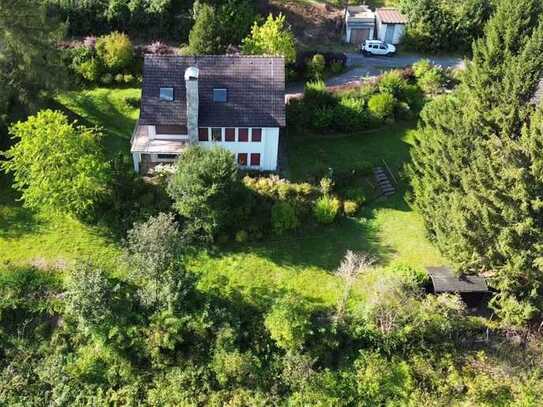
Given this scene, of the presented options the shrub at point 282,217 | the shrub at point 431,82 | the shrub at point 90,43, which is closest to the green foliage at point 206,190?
the shrub at point 282,217

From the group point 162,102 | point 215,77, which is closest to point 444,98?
point 215,77

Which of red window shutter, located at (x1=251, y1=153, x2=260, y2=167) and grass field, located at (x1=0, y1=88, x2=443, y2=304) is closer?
grass field, located at (x1=0, y1=88, x2=443, y2=304)

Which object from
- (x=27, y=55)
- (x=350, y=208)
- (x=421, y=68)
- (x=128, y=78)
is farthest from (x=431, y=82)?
(x=27, y=55)

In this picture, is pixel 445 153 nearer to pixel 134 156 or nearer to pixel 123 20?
pixel 134 156

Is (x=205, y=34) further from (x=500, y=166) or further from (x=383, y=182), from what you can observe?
(x=500, y=166)

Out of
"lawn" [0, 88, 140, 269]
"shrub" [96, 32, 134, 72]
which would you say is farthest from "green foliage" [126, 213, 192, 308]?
"shrub" [96, 32, 134, 72]

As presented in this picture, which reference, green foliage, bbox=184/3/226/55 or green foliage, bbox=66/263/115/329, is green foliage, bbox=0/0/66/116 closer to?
green foliage, bbox=184/3/226/55

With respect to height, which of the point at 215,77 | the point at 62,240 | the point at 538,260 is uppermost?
the point at 215,77
